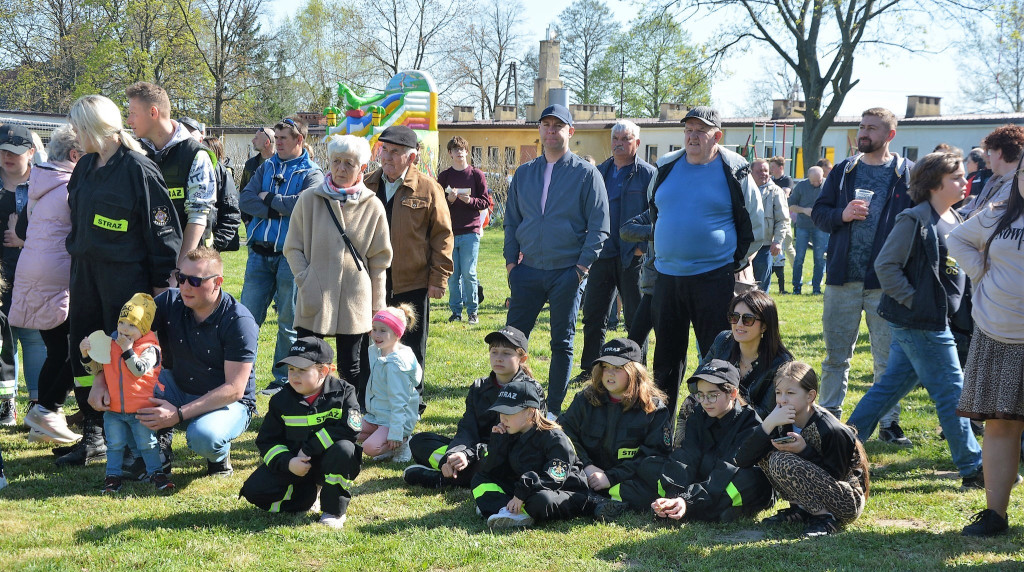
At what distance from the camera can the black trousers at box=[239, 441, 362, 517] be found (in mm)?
4695

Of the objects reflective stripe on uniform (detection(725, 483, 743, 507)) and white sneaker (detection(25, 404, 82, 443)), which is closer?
reflective stripe on uniform (detection(725, 483, 743, 507))

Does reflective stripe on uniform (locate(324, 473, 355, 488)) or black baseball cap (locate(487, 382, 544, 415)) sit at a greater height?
black baseball cap (locate(487, 382, 544, 415))

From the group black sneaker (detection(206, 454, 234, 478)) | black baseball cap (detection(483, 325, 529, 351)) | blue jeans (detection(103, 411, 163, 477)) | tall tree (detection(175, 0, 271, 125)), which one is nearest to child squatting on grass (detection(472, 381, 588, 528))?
black baseball cap (detection(483, 325, 529, 351))

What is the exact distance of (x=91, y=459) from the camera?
5.70 meters

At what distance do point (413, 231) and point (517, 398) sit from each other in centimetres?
208

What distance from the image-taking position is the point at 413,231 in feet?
21.3

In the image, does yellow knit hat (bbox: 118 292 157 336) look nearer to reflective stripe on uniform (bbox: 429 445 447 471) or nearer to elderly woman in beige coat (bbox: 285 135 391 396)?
elderly woman in beige coat (bbox: 285 135 391 396)

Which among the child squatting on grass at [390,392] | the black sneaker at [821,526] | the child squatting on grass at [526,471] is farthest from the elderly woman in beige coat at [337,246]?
the black sneaker at [821,526]

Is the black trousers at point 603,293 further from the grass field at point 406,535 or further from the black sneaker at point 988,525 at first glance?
the black sneaker at point 988,525

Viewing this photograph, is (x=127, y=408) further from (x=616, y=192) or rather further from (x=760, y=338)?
(x=616, y=192)

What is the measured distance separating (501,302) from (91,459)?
26.5ft

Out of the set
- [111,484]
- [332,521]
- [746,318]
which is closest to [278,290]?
[111,484]

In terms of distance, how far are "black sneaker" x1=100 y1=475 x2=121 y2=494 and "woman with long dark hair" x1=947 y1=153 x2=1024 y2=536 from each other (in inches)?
176

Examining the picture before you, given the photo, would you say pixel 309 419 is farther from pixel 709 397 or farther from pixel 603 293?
pixel 603 293
